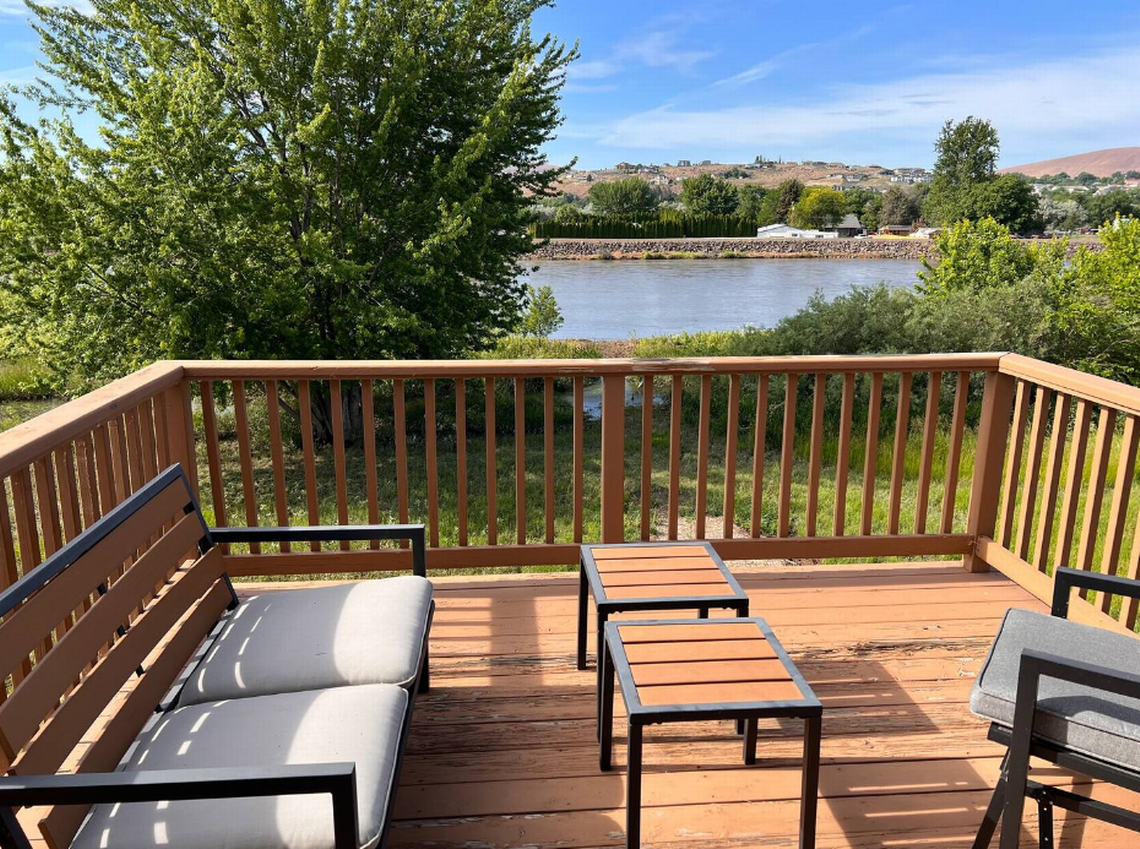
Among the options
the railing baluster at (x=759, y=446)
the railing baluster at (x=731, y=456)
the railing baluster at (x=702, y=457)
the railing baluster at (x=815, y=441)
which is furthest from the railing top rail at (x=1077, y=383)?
the railing baluster at (x=702, y=457)

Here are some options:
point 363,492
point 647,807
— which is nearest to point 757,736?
point 647,807

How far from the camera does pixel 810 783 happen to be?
1773mm

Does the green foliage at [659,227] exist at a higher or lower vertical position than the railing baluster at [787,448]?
higher

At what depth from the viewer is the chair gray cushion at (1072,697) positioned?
1.62m

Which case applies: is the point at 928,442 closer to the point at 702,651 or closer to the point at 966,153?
the point at 702,651

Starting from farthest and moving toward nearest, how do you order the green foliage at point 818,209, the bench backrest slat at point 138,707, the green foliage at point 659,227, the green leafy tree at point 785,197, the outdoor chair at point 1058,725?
the green leafy tree at point 785,197, the green foliage at point 818,209, the green foliage at point 659,227, the outdoor chair at point 1058,725, the bench backrest slat at point 138,707

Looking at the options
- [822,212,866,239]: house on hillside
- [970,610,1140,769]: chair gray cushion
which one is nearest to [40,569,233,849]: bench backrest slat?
[970,610,1140,769]: chair gray cushion

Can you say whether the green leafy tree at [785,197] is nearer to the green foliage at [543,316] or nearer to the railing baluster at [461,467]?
the green foliage at [543,316]

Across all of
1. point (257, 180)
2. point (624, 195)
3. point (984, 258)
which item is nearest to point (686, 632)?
point (257, 180)

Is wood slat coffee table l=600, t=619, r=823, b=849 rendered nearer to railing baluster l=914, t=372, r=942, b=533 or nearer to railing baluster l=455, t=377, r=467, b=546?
railing baluster l=455, t=377, r=467, b=546

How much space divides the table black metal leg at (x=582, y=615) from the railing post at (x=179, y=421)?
5.18 ft

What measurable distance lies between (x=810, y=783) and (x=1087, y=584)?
3.08 feet

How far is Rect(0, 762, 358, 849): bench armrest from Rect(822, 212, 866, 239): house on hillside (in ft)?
196

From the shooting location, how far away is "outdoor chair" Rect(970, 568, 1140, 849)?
Answer: 61.6 inches
